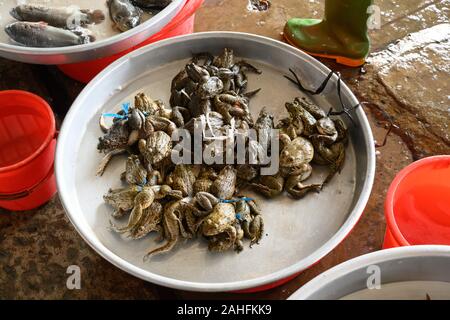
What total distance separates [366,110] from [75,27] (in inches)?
51.3

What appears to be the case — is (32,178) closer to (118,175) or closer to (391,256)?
(118,175)

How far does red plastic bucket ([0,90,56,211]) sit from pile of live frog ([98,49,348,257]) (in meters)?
0.22

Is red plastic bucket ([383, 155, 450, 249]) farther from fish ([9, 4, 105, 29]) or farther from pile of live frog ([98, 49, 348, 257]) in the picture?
fish ([9, 4, 105, 29])

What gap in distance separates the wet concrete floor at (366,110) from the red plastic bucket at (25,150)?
97 mm

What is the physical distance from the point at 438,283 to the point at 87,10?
5.69 ft

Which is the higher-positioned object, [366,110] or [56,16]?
[56,16]

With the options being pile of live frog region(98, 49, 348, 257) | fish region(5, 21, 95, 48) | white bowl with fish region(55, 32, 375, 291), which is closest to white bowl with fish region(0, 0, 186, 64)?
fish region(5, 21, 95, 48)

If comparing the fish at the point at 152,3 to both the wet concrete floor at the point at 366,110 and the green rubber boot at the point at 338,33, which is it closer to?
the wet concrete floor at the point at 366,110

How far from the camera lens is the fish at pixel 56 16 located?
6.58 feet

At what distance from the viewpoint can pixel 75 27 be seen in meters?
2.00

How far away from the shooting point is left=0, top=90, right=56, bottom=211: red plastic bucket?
5.51 ft

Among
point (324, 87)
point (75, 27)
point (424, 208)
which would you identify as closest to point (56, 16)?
point (75, 27)

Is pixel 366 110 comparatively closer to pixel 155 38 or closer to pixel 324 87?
pixel 324 87

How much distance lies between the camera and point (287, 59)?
191cm
